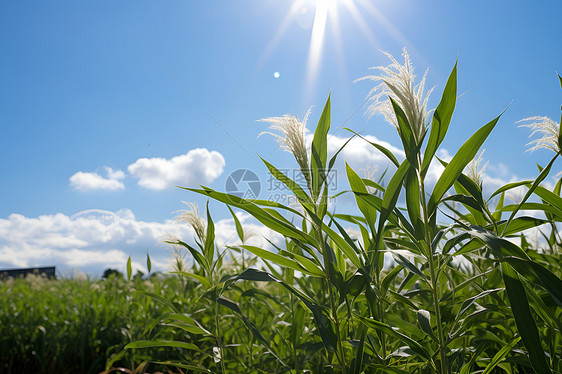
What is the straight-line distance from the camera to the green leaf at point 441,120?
97 centimetres

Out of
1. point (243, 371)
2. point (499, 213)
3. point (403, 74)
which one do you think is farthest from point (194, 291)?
point (403, 74)

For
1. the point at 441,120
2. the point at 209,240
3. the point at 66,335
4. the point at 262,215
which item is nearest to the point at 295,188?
the point at 262,215

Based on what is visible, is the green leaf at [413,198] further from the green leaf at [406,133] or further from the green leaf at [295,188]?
the green leaf at [295,188]

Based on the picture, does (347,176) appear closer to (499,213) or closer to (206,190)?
(206,190)

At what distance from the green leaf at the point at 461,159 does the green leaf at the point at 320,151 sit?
33cm

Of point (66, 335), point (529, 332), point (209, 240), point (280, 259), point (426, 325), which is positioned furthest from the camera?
point (66, 335)

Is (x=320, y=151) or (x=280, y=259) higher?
(x=320, y=151)

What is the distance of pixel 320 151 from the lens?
1.16m

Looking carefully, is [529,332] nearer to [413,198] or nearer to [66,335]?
[413,198]

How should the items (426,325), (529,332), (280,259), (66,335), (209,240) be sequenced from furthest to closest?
(66,335), (209,240), (280,259), (426,325), (529,332)

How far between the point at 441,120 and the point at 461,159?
118 millimetres

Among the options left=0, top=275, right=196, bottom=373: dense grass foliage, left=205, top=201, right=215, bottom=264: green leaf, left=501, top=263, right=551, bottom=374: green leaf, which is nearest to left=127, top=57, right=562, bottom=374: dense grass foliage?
left=501, top=263, right=551, bottom=374: green leaf

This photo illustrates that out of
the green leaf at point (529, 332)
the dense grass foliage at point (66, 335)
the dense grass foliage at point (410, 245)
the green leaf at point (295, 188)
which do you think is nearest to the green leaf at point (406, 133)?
the dense grass foliage at point (410, 245)

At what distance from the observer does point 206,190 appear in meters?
1.08
